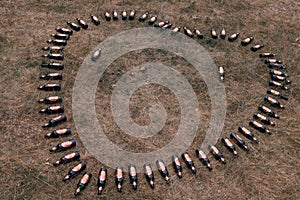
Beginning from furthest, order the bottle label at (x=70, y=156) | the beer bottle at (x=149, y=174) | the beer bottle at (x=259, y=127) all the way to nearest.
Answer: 1. the beer bottle at (x=259, y=127)
2. the bottle label at (x=70, y=156)
3. the beer bottle at (x=149, y=174)

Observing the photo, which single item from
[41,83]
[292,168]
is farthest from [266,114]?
[41,83]

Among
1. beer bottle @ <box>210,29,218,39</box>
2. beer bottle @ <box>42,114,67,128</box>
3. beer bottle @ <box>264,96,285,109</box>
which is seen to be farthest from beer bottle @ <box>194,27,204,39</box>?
beer bottle @ <box>42,114,67,128</box>

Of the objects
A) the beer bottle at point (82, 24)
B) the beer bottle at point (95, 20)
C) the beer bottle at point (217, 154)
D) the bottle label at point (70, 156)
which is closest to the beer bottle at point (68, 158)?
the bottle label at point (70, 156)

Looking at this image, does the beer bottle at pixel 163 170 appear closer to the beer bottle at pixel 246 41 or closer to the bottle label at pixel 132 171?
the bottle label at pixel 132 171

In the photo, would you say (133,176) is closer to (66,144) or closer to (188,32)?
(66,144)

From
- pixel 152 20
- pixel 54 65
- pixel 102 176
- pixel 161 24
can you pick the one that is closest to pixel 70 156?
pixel 102 176

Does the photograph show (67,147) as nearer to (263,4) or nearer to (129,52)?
(129,52)
